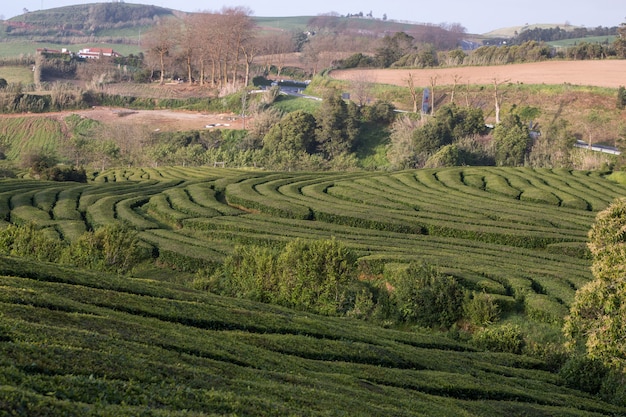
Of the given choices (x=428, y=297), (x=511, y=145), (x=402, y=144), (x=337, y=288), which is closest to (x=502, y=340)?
(x=428, y=297)

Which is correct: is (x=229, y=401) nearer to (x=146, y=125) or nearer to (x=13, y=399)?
(x=13, y=399)

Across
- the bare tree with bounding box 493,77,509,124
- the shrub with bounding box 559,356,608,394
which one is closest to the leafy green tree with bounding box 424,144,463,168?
the bare tree with bounding box 493,77,509,124

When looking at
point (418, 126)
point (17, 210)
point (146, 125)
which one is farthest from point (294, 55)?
point (17, 210)

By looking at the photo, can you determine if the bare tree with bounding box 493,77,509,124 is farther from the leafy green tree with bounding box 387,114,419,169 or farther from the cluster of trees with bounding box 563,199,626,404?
the cluster of trees with bounding box 563,199,626,404

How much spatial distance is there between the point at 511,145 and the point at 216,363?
68.4 metres

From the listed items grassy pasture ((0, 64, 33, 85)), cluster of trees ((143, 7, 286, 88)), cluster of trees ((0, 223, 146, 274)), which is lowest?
cluster of trees ((0, 223, 146, 274))

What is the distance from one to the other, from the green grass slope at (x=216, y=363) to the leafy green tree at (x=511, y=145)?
56.5 metres

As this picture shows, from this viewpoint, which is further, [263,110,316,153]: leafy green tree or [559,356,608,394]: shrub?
[263,110,316,153]: leafy green tree

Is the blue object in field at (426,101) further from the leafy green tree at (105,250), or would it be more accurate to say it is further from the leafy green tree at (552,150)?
the leafy green tree at (105,250)

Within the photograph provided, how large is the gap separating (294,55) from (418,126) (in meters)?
97.7

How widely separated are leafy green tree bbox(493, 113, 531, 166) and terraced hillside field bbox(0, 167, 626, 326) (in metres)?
18.9

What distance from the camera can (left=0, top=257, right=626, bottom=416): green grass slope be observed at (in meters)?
11.1

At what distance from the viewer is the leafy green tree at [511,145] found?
77.5 meters

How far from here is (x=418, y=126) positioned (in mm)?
85625
